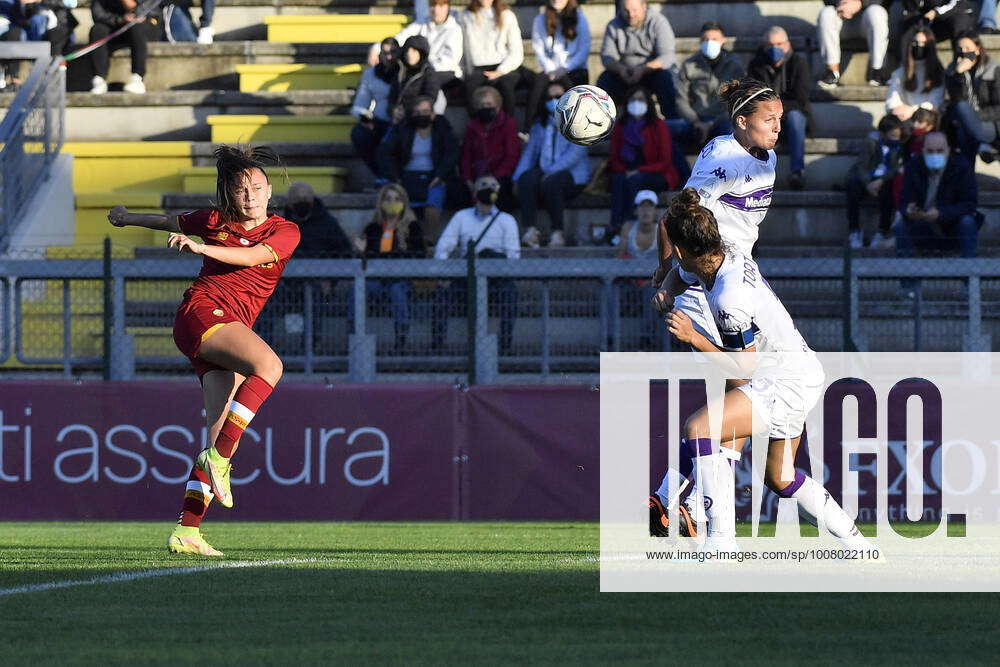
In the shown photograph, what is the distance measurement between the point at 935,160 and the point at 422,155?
16.0ft

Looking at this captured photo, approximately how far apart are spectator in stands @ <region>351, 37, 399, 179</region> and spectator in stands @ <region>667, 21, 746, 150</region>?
2.92 m

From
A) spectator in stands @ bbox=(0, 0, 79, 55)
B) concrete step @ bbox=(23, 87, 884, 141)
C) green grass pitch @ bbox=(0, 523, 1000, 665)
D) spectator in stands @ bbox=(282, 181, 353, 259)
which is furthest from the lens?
spectator in stands @ bbox=(0, 0, 79, 55)

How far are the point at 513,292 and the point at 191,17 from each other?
9.14 m

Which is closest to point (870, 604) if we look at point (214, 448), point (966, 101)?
point (214, 448)

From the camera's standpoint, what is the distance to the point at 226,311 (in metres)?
8.91

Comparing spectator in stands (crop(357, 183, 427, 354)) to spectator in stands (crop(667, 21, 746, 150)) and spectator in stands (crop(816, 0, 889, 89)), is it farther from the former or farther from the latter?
spectator in stands (crop(816, 0, 889, 89))

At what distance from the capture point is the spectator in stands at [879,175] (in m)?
16.0

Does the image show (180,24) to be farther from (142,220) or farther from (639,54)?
(142,220)

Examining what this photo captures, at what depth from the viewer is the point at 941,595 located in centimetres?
664

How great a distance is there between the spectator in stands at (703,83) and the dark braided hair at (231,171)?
8509mm

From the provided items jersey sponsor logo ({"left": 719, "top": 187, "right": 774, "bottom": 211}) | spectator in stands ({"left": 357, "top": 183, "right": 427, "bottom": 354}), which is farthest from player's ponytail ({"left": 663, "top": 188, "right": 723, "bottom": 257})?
spectator in stands ({"left": 357, "top": 183, "right": 427, "bottom": 354})

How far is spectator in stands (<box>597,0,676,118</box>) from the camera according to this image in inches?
661

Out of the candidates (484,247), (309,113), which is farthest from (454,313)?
(309,113)

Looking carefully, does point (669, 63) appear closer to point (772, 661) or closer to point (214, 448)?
point (214, 448)
